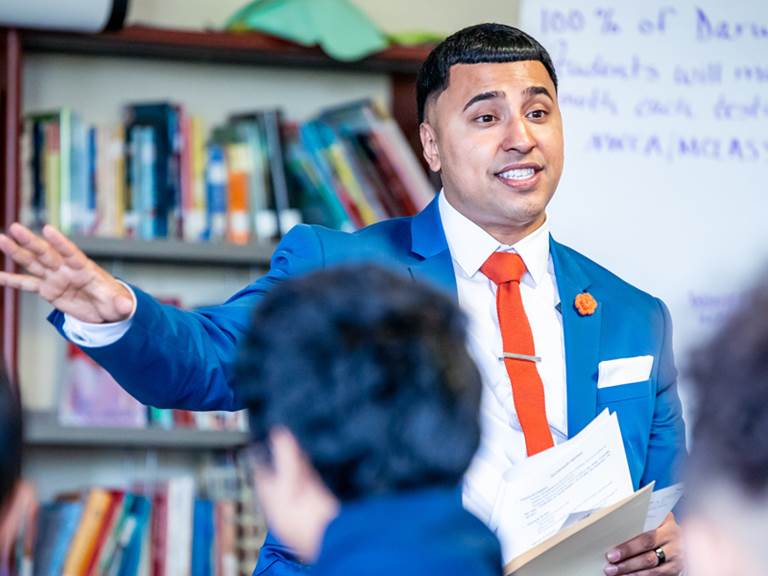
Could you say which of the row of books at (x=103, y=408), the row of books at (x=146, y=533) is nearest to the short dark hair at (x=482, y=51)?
the row of books at (x=103, y=408)

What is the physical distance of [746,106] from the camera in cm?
277

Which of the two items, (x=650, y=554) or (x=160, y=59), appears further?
(x=160, y=59)

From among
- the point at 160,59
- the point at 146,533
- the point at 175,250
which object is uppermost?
the point at 160,59

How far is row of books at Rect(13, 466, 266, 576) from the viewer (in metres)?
2.89

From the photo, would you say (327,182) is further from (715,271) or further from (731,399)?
(731,399)

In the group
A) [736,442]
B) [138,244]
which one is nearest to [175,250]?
[138,244]

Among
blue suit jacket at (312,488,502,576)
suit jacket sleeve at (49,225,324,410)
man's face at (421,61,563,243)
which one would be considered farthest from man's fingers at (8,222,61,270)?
man's face at (421,61,563,243)

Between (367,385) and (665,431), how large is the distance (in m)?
1.20

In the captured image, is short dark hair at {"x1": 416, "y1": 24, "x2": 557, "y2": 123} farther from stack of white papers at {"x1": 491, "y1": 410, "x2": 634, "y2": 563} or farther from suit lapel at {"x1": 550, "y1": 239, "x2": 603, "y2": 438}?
stack of white papers at {"x1": 491, "y1": 410, "x2": 634, "y2": 563}

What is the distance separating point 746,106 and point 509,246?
35.2 inches

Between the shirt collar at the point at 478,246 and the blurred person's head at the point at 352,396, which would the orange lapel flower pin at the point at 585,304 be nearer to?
the shirt collar at the point at 478,246

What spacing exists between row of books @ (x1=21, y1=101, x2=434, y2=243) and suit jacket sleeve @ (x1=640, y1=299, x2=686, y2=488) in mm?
1142

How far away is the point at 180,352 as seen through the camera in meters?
1.68

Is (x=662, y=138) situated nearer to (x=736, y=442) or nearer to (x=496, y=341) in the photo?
(x=496, y=341)
